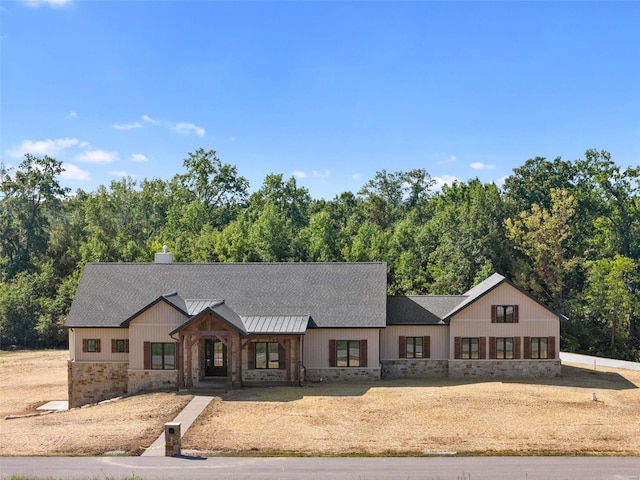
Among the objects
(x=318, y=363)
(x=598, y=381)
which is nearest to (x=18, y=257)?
(x=318, y=363)

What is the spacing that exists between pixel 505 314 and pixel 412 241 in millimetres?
28403

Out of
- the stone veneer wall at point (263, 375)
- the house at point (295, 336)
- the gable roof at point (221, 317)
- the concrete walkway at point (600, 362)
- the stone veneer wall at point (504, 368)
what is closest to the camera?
the gable roof at point (221, 317)

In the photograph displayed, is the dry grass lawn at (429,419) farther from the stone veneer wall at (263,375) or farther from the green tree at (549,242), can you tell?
the green tree at (549,242)

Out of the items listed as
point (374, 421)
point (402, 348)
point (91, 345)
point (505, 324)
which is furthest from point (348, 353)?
point (91, 345)

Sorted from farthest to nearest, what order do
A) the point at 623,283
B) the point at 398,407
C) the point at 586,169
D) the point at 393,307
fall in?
the point at 586,169 < the point at 623,283 < the point at 393,307 < the point at 398,407

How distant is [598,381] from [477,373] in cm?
663

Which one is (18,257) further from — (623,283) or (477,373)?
(623,283)

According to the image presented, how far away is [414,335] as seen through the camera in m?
34.5

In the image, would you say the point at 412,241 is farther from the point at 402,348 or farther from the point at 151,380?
the point at 151,380

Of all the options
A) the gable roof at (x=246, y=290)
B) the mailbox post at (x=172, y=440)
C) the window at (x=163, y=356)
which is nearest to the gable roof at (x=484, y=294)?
the gable roof at (x=246, y=290)

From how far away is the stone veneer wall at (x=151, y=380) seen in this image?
104 feet

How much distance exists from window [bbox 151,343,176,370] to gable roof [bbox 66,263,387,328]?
2.12 meters

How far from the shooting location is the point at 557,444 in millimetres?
21656

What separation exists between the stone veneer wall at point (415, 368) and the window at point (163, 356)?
11.7m
